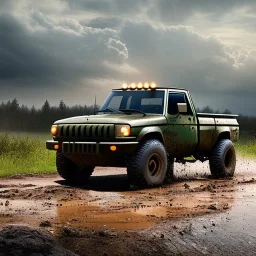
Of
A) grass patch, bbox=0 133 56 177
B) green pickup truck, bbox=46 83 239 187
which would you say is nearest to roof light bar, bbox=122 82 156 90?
green pickup truck, bbox=46 83 239 187

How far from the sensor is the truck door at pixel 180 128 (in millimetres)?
12805

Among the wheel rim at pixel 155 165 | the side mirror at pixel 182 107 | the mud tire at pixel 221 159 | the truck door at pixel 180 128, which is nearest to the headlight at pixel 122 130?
the wheel rim at pixel 155 165

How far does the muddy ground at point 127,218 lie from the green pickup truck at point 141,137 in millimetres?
447

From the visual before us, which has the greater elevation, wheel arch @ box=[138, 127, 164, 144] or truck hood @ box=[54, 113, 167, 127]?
truck hood @ box=[54, 113, 167, 127]

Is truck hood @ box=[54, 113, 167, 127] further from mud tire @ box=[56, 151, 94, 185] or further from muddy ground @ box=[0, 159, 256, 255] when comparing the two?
muddy ground @ box=[0, 159, 256, 255]

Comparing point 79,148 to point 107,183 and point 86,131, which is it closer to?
point 86,131

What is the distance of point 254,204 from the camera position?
10.6m

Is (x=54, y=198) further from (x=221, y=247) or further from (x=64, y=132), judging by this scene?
(x=221, y=247)

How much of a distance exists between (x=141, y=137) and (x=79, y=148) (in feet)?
3.99

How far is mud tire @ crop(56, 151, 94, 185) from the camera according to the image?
42.7 feet

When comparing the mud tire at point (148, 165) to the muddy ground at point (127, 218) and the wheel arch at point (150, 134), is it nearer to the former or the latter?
the wheel arch at point (150, 134)

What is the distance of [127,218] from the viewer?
340 inches

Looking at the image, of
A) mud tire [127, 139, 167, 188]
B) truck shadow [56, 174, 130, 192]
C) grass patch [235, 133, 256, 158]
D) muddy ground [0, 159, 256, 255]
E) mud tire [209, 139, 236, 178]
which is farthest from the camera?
grass patch [235, 133, 256, 158]

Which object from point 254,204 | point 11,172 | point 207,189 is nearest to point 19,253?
point 254,204
